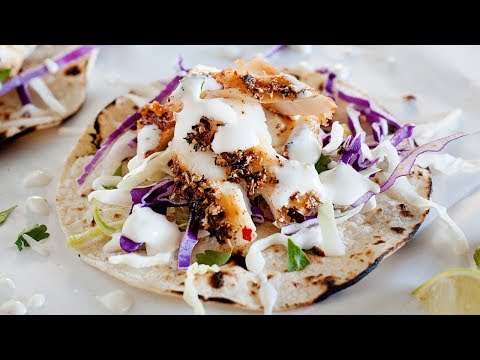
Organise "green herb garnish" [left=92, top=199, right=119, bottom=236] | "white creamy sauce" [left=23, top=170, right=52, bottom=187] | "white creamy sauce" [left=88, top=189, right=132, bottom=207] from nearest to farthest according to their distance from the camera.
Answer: "green herb garnish" [left=92, top=199, right=119, bottom=236], "white creamy sauce" [left=88, top=189, right=132, bottom=207], "white creamy sauce" [left=23, top=170, right=52, bottom=187]

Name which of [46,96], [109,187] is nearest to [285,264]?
[109,187]

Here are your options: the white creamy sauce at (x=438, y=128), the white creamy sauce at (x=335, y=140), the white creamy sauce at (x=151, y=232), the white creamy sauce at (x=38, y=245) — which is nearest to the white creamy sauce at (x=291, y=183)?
the white creamy sauce at (x=335, y=140)

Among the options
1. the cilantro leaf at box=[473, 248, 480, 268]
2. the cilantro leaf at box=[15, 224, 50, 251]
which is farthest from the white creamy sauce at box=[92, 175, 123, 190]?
the cilantro leaf at box=[473, 248, 480, 268]

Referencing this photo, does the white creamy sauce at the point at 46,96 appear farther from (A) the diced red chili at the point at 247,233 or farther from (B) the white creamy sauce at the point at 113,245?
(A) the diced red chili at the point at 247,233

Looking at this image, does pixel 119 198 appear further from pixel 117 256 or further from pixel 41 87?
pixel 41 87


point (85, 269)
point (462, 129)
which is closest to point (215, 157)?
point (85, 269)

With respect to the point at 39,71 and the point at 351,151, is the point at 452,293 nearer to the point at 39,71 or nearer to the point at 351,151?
the point at 351,151

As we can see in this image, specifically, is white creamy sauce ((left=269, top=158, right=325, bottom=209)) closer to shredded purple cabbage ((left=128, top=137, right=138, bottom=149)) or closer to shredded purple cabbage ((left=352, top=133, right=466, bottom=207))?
shredded purple cabbage ((left=352, top=133, right=466, bottom=207))
